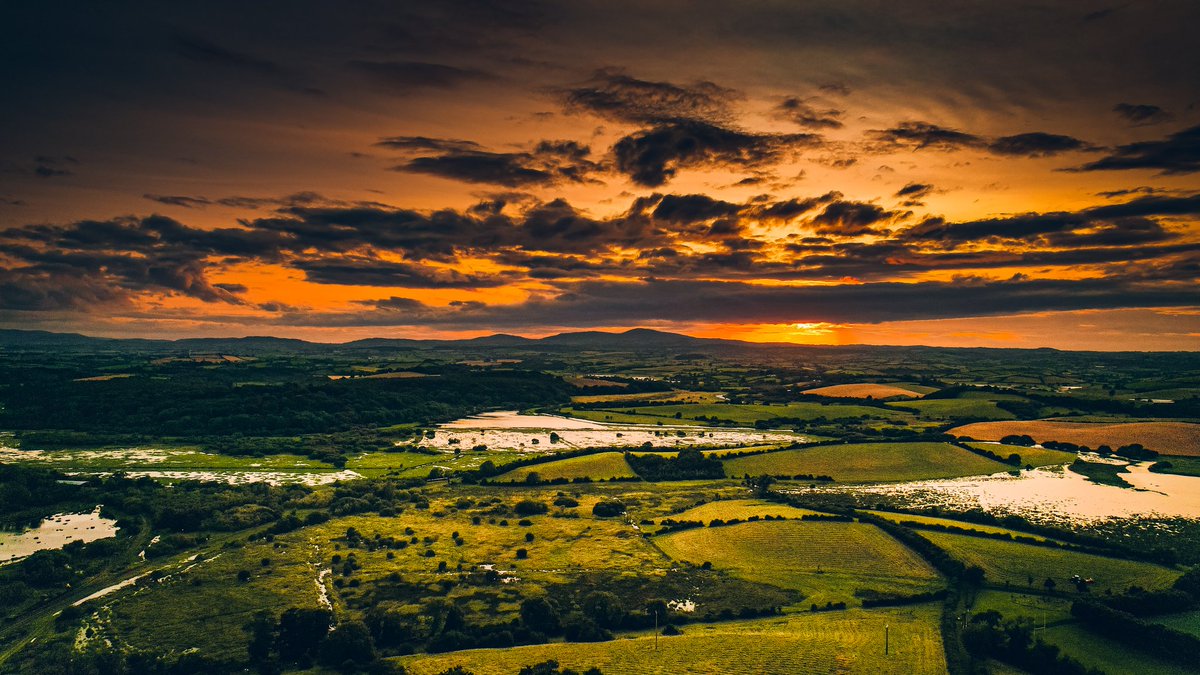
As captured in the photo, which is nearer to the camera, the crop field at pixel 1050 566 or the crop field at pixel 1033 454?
the crop field at pixel 1050 566

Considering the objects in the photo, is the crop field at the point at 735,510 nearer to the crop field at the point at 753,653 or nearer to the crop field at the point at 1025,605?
the crop field at the point at 1025,605

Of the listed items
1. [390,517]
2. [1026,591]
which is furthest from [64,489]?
[1026,591]

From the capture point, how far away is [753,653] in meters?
54.8

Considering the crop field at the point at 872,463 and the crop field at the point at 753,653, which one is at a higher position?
the crop field at the point at 872,463

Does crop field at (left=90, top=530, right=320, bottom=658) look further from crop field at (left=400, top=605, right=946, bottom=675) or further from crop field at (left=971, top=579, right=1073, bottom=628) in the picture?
crop field at (left=971, top=579, right=1073, bottom=628)

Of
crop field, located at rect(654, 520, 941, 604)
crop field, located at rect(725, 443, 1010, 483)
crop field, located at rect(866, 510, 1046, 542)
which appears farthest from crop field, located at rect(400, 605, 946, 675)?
crop field, located at rect(725, 443, 1010, 483)

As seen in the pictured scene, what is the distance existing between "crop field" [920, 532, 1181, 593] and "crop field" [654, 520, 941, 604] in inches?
237

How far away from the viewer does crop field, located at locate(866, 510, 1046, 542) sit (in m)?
87.6

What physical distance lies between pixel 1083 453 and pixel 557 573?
124m

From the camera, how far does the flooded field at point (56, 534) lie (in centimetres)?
8200

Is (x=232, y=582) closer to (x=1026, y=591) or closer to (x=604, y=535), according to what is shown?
(x=604, y=535)

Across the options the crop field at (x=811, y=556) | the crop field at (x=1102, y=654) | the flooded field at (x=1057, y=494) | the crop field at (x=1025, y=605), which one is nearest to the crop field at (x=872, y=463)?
the flooded field at (x=1057, y=494)

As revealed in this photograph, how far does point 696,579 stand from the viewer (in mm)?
73438

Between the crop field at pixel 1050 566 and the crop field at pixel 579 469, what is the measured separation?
60607mm
